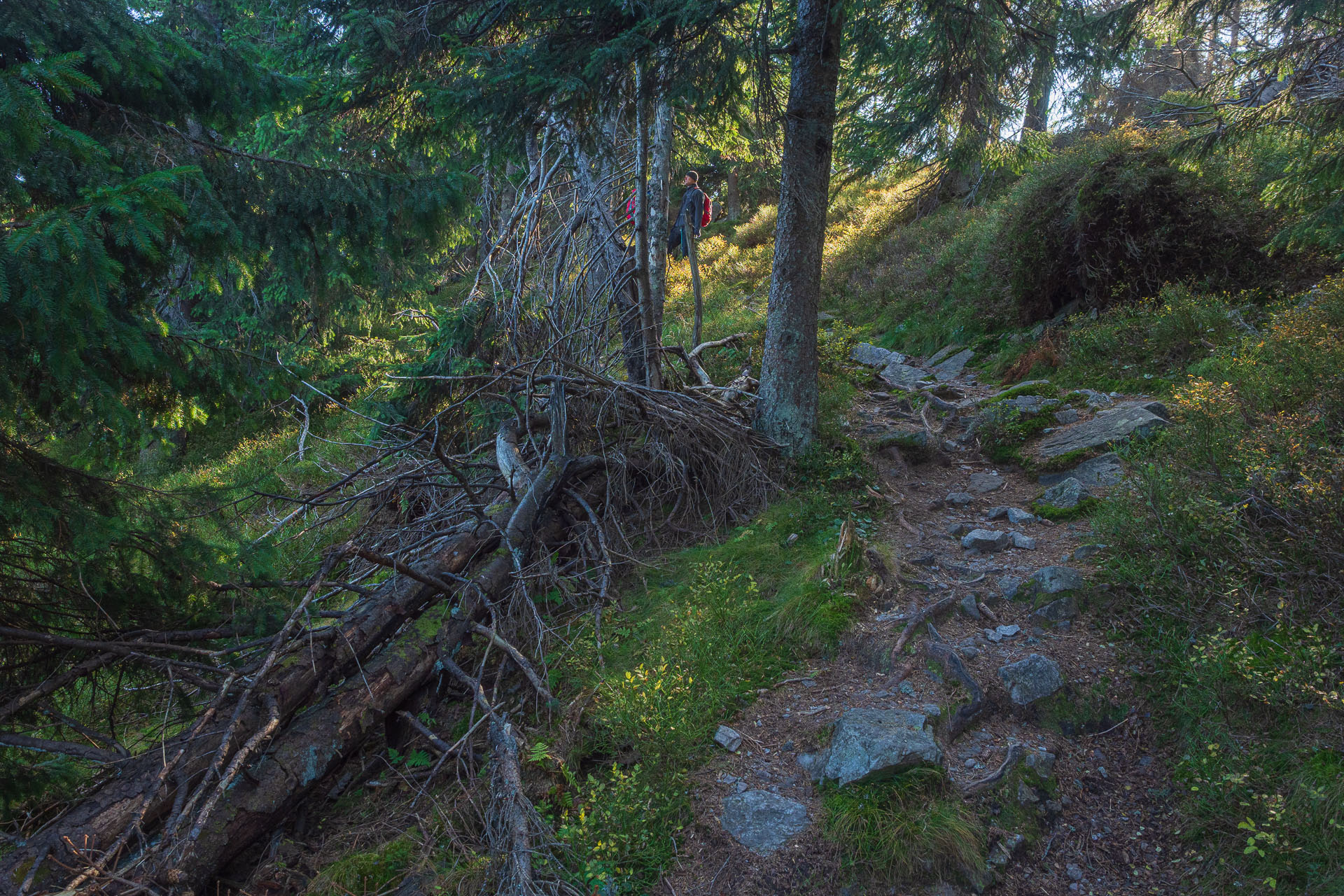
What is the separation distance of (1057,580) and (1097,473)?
2.19 metres

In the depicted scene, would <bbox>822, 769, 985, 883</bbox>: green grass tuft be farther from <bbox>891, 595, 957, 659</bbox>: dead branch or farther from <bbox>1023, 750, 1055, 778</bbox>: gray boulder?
<bbox>891, 595, 957, 659</bbox>: dead branch

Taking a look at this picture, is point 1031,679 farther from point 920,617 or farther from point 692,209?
point 692,209

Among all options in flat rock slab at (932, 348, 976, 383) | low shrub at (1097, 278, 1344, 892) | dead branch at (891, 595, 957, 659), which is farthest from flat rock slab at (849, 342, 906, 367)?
dead branch at (891, 595, 957, 659)

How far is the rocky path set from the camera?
3.24 metres

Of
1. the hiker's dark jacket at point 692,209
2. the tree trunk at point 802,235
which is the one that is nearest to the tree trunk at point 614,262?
the tree trunk at point 802,235

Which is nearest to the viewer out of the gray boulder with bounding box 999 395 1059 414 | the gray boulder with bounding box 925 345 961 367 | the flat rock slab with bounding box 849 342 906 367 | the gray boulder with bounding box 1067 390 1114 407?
the gray boulder with bounding box 1067 390 1114 407

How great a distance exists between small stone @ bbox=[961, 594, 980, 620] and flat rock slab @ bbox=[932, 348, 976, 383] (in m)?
6.60

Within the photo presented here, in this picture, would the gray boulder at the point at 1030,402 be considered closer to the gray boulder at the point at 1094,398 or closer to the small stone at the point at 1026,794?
the gray boulder at the point at 1094,398

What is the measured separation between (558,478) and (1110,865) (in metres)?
4.67

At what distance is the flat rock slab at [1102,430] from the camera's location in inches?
253

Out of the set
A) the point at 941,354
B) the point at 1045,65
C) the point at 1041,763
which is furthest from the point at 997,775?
the point at 941,354

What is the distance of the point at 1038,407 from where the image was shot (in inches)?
322

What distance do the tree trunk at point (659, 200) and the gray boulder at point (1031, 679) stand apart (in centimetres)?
529

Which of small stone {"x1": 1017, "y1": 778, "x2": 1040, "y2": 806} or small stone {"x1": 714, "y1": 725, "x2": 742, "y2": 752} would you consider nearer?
small stone {"x1": 1017, "y1": 778, "x2": 1040, "y2": 806}
